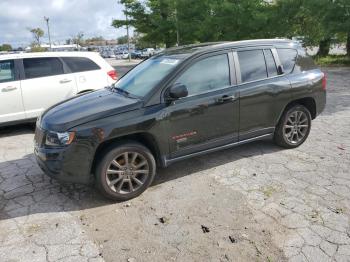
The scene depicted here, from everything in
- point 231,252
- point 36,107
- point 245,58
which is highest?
point 245,58

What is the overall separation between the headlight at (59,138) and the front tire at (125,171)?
0.44m

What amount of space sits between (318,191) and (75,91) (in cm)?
545

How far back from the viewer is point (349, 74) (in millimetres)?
14680

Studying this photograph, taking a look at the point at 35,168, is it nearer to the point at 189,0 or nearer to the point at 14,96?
the point at 14,96

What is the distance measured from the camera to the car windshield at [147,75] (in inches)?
178

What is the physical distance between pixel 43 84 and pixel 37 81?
0.13 metres

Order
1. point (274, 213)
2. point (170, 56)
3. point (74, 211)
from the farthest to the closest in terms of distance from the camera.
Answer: point (170, 56) < point (74, 211) < point (274, 213)

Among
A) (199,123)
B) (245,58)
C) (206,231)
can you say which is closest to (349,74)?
(245,58)

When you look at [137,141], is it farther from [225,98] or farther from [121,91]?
[225,98]

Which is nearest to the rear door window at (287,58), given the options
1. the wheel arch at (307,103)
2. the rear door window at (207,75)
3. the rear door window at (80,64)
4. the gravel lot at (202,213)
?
the wheel arch at (307,103)

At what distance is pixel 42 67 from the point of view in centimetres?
740

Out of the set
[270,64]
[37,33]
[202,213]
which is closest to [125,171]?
[202,213]

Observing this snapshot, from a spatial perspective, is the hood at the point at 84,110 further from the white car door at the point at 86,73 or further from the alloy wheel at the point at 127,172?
the white car door at the point at 86,73

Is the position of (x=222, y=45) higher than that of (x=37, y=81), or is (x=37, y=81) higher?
(x=222, y=45)
